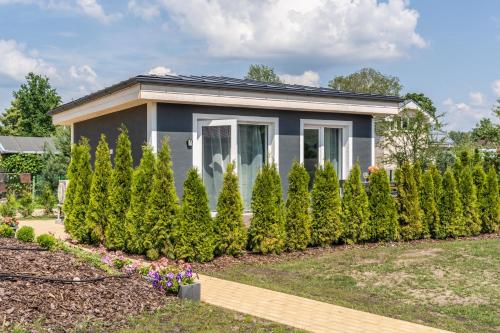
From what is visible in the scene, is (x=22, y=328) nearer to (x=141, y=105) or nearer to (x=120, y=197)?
(x=120, y=197)

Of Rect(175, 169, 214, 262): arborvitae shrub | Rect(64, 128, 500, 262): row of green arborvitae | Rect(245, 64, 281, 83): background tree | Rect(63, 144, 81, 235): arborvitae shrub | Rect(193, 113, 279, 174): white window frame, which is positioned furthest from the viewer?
Rect(245, 64, 281, 83): background tree

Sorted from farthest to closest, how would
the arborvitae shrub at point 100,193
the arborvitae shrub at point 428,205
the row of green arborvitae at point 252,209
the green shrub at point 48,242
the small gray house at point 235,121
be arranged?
1. the arborvitae shrub at point 428,205
2. the small gray house at point 235,121
3. the arborvitae shrub at point 100,193
4. the row of green arborvitae at point 252,209
5. the green shrub at point 48,242

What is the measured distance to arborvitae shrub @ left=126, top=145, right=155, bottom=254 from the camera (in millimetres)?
8750

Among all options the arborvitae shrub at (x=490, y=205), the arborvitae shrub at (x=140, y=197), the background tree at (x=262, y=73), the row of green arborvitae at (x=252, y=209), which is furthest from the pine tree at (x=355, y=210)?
the background tree at (x=262, y=73)

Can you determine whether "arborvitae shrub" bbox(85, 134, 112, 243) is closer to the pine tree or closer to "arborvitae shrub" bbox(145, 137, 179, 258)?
"arborvitae shrub" bbox(145, 137, 179, 258)

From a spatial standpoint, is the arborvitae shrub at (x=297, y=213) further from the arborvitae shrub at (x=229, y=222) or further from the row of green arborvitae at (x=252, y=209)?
the arborvitae shrub at (x=229, y=222)

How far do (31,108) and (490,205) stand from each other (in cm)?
4883

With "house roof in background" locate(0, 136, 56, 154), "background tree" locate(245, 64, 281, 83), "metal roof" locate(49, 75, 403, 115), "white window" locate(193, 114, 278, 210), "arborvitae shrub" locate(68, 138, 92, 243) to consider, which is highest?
"background tree" locate(245, 64, 281, 83)

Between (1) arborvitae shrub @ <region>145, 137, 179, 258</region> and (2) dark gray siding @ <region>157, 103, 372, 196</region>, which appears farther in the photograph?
(2) dark gray siding @ <region>157, 103, 372, 196</region>

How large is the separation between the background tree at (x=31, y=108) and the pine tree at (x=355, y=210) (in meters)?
46.4

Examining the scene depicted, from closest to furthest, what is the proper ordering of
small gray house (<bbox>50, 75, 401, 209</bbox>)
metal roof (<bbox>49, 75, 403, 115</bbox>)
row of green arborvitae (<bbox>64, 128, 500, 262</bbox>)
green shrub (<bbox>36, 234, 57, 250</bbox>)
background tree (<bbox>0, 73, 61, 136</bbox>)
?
green shrub (<bbox>36, 234, 57, 250</bbox>) < row of green arborvitae (<bbox>64, 128, 500, 262</bbox>) < metal roof (<bbox>49, 75, 403, 115</bbox>) < small gray house (<bbox>50, 75, 401, 209</bbox>) < background tree (<bbox>0, 73, 61, 136</bbox>)

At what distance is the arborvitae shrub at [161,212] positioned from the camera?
27.9 ft

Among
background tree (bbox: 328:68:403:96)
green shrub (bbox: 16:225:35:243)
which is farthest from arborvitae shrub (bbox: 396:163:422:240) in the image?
background tree (bbox: 328:68:403:96)

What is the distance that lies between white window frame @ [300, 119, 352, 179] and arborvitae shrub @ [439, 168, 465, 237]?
2.50 meters
